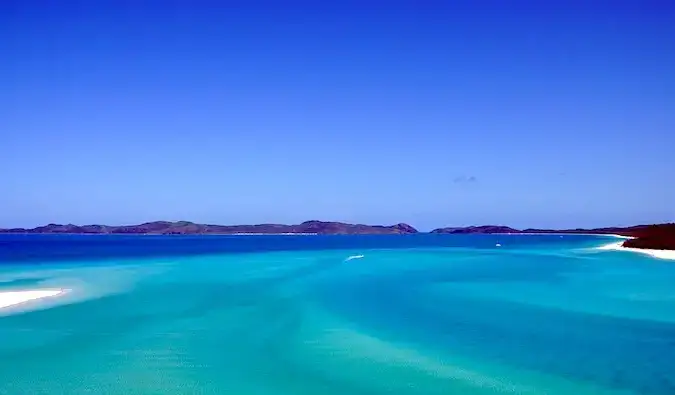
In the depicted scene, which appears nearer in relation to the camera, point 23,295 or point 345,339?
point 345,339

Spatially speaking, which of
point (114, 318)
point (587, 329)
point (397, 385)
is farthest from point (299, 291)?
point (397, 385)

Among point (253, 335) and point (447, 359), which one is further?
point (253, 335)

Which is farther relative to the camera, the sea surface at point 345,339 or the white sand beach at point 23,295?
the white sand beach at point 23,295

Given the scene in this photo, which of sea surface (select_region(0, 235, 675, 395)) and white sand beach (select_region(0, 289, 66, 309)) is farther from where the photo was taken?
white sand beach (select_region(0, 289, 66, 309))

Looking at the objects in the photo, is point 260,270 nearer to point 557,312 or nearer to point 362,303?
point 362,303

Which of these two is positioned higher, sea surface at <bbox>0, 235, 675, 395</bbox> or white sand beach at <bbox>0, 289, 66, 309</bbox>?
white sand beach at <bbox>0, 289, 66, 309</bbox>

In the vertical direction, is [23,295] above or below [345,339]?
above

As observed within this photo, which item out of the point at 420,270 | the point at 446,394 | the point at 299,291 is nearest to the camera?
the point at 446,394

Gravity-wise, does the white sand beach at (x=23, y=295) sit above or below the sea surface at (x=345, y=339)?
above
